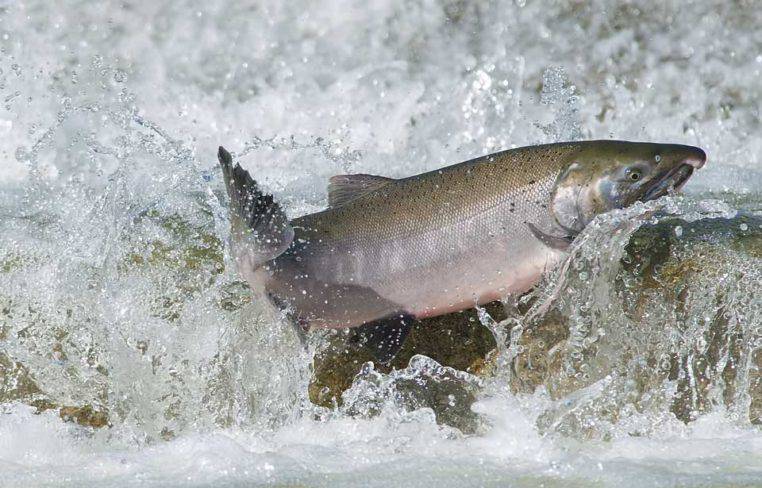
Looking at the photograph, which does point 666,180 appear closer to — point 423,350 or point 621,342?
point 621,342

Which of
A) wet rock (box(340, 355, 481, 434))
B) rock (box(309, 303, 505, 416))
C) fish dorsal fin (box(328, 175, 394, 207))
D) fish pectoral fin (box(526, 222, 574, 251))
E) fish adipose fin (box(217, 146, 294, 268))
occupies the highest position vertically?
fish dorsal fin (box(328, 175, 394, 207))

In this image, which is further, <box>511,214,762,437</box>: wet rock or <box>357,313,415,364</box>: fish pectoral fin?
<box>357,313,415,364</box>: fish pectoral fin

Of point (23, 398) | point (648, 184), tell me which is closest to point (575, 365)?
point (648, 184)

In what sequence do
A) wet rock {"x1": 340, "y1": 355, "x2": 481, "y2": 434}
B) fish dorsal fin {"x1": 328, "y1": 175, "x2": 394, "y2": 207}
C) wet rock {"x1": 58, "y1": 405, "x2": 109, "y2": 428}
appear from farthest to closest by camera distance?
fish dorsal fin {"x1": 328, "y1": 175, "x2": 394, "y2": 207}, wet rock {"x1": 58, "y1": 405, "x2": 109, "y2": 428}, wet rock {"x1": 340, "y1": 355, "x2": 481, "y2": 434}

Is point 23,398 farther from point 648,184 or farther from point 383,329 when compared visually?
point 648,184

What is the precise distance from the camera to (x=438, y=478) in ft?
9.89

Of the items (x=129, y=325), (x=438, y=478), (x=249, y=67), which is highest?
(x=249, y=67)

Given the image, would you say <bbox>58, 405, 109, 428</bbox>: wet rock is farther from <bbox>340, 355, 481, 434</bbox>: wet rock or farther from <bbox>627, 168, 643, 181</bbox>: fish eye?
<bbox>627, 168, 643, 181</bbox>: fish eye

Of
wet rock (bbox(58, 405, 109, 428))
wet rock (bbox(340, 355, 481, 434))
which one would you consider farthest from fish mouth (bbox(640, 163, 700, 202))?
wet rock (bbox(58, 405, 109, 428))

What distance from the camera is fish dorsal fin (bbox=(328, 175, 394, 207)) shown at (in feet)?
12.7

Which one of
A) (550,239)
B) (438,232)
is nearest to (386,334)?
(438,232)

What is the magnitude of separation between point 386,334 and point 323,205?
1.11m

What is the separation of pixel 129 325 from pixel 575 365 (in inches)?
72.9

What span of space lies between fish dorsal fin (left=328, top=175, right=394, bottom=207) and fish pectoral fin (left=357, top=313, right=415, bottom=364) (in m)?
0.52
